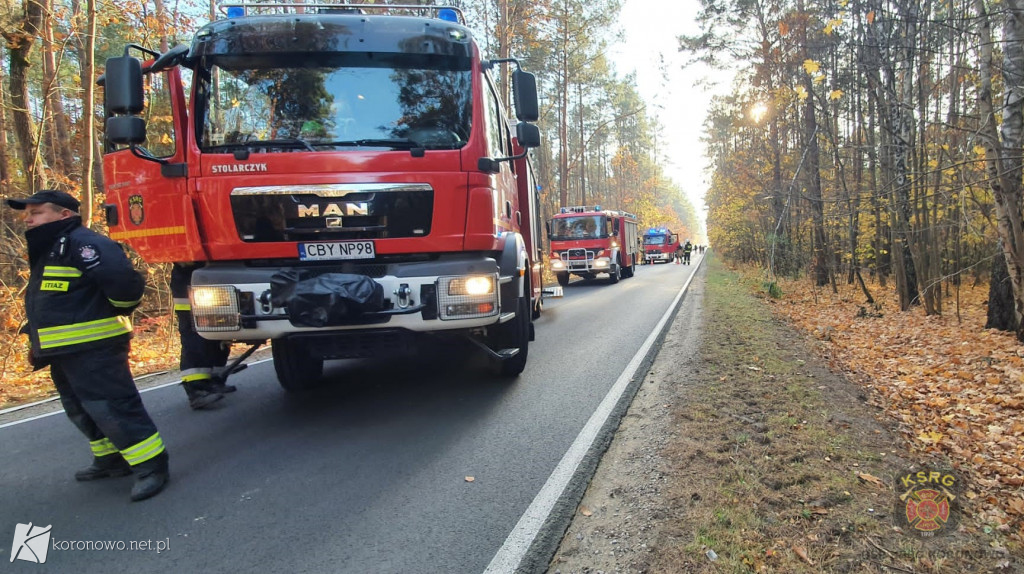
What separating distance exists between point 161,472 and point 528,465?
7.60 feet

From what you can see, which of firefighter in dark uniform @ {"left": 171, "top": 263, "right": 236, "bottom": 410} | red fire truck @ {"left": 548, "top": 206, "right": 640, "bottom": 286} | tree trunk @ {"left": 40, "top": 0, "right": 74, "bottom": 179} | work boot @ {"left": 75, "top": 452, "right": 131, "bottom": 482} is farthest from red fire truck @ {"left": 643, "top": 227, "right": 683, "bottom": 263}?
work boot @ {"left": 75, "top": 452, "right": 131, "bottom": 482}

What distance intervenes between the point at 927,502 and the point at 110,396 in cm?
479

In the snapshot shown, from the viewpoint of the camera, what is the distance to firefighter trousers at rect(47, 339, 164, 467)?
3100 millimetres

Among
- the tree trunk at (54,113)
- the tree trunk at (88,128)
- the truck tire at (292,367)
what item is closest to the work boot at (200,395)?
the truck tire at (292,367)

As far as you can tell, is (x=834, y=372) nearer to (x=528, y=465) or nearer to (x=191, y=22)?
(x=528, y=465)

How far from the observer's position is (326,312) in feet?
12.1

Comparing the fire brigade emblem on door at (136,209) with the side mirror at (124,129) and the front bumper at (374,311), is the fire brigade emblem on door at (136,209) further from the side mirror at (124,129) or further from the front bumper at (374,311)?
the front bumper at (374,311)

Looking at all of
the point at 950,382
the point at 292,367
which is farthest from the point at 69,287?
the point at 950,382

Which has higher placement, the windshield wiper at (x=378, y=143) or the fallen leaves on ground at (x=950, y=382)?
the windshield wiper at (x=378, y=143)

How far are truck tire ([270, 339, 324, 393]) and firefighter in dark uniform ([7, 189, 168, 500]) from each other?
67.6 inches

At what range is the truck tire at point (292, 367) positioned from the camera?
197 inches

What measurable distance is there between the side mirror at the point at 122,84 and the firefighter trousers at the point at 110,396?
1.79 metres

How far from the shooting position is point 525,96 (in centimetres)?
469

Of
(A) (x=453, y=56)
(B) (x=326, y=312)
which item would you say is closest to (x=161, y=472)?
(B) (x=326, y=312)
